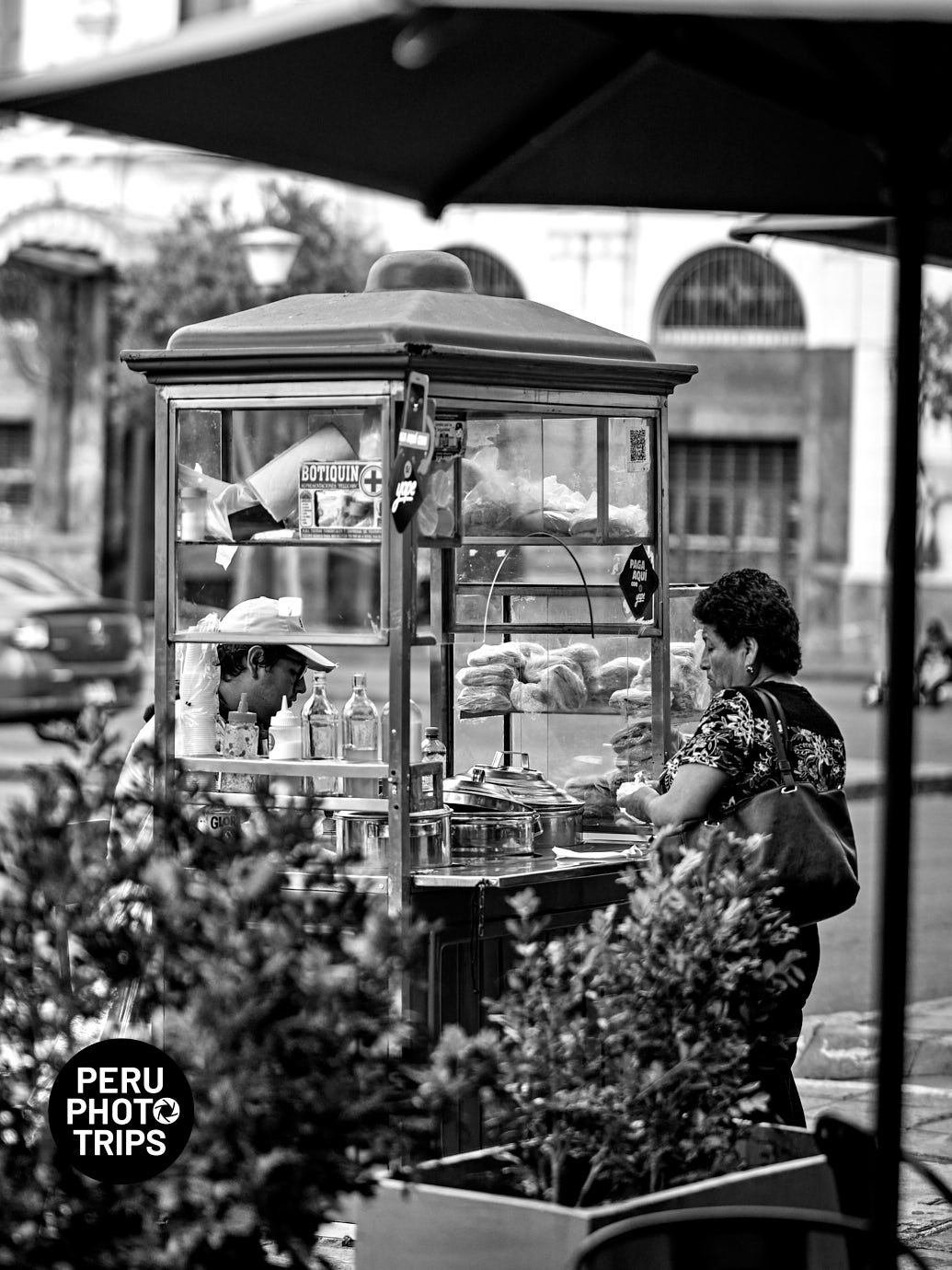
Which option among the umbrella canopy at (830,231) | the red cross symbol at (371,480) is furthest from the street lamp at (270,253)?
the red cross symbol at (371,480)

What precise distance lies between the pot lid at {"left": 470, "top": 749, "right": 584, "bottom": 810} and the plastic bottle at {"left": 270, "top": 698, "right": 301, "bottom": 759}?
66 cm

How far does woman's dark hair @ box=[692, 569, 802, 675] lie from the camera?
4961 millimetres

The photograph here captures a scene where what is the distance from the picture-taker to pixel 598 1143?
11.6 feet

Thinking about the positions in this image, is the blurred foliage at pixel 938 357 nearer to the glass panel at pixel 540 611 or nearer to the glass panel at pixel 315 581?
the glass panel at pixel 315 581

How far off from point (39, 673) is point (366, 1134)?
607 inches

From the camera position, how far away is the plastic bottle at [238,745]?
515 centimetres

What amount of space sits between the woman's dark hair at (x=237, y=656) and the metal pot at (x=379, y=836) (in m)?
0.56

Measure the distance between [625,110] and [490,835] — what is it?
197 cm

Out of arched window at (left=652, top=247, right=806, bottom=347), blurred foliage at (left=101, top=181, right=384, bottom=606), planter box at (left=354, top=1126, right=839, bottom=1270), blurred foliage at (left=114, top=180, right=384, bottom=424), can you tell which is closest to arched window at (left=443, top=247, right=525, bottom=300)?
arched window at (left=652, top=247, right=806, bottom=347)

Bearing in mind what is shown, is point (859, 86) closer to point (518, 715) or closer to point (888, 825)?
point (888, 825)

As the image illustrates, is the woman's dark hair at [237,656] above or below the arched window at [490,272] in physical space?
below

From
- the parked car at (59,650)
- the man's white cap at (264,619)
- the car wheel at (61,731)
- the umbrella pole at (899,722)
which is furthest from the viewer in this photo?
the parked car at (59,650)

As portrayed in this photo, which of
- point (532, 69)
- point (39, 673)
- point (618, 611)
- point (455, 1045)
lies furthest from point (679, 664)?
point (39, 673)

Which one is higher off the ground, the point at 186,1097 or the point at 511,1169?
the point at 186,1097
